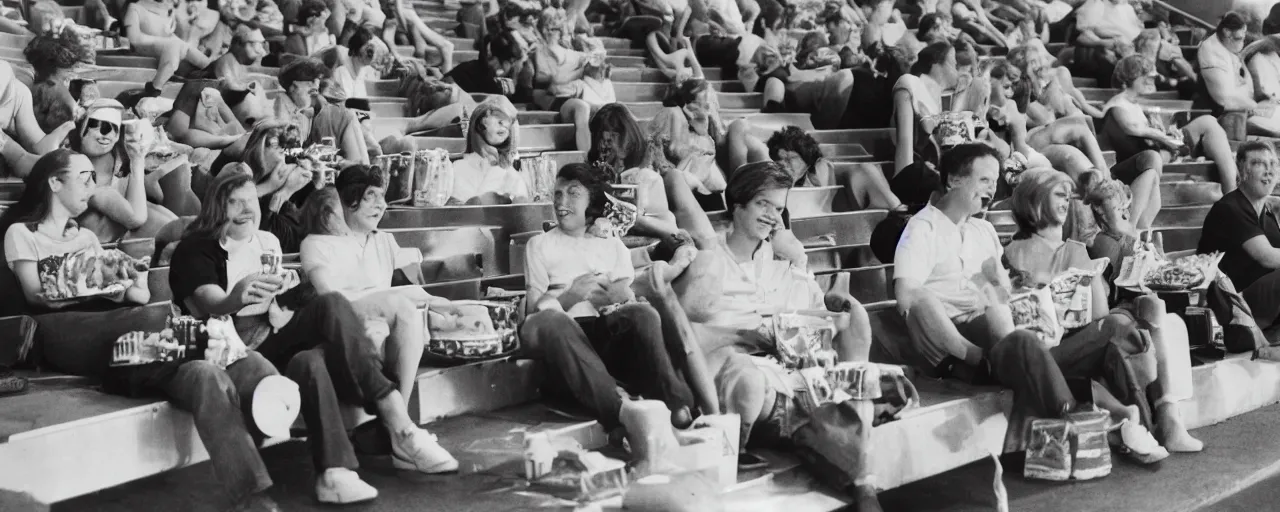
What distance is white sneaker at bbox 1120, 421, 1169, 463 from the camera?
488 centimetres

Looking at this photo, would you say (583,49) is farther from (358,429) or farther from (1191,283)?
(358,429)

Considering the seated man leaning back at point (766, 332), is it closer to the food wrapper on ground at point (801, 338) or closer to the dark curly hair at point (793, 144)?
the food wrapper on ground at point (801, 338)

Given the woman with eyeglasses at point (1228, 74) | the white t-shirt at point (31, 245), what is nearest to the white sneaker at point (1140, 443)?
the white t-shirt at point (31, 245)

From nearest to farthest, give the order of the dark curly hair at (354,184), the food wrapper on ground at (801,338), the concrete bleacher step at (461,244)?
the dark curly hair at (354,184), the food wrapper on ground at (801,338), the concrete bleacher step at (461,244)

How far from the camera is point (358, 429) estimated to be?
4070 millimetres

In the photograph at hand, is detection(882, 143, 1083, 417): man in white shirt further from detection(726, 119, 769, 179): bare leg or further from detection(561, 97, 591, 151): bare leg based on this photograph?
detection(561, 97, 591, 151): bare leg

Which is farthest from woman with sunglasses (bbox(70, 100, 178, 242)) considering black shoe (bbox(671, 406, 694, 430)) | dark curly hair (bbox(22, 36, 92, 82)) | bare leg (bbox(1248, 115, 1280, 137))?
bare leg (bbox(1248, 115, 1280, 137))

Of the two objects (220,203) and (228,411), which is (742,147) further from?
(228,411)

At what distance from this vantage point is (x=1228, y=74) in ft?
30.7

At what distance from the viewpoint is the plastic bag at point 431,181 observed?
18.0ft

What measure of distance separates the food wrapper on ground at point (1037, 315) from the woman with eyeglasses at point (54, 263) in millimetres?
2671

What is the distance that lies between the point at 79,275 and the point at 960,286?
8.90ft

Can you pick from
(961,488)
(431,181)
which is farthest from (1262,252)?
(431,181)

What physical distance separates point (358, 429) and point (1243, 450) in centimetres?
296
